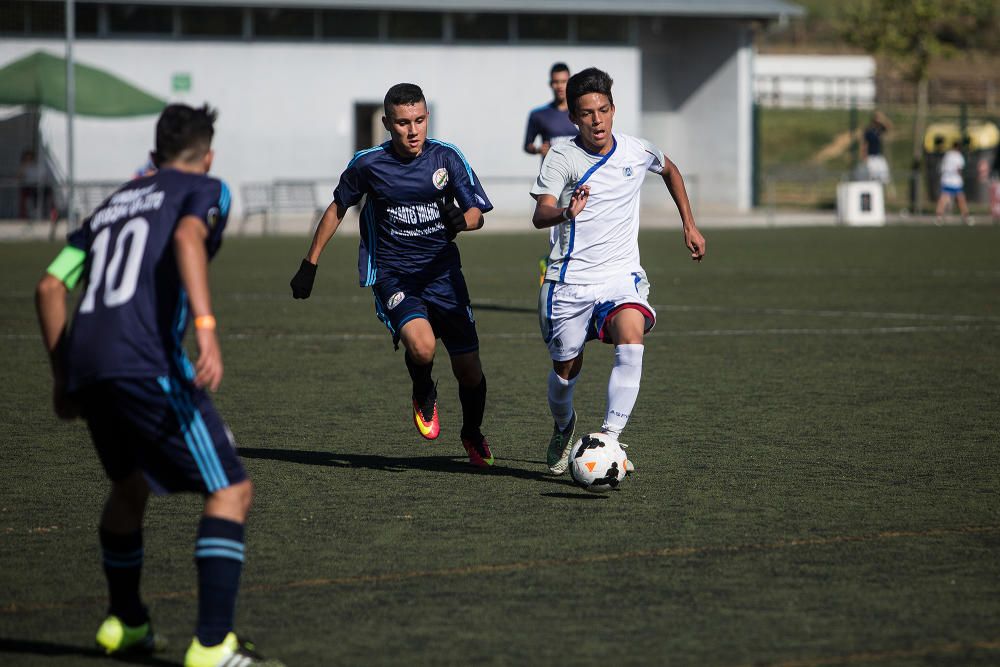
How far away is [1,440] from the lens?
28.2 ft

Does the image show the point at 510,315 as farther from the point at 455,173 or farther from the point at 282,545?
the point at 282,545

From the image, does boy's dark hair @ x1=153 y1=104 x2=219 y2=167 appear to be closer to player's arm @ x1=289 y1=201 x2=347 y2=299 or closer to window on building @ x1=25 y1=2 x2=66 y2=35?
player's arm @ x1=289 y1=201 x2=347 y2=299

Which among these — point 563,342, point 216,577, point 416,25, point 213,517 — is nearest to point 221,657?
point 216,577

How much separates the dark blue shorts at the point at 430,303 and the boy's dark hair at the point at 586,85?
1183mm

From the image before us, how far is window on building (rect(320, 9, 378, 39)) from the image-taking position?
36.3m

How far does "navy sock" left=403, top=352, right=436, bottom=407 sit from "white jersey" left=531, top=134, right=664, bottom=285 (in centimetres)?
96

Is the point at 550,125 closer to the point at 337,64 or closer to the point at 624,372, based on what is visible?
the point at 624,372

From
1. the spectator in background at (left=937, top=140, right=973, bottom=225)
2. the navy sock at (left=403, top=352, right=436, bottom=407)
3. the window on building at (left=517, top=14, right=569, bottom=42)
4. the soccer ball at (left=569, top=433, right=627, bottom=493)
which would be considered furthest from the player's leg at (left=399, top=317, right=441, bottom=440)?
the window on building at (left=517, top=14, right=569, bottom=42)

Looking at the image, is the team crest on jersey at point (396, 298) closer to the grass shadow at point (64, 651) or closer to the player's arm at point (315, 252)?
the player's arm at point (315, 252)

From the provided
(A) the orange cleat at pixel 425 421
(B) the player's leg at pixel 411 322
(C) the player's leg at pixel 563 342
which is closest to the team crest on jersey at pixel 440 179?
(B) the player's leg at pixel 411 322

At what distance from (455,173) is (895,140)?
1760 inches

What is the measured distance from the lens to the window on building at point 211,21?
116 ft

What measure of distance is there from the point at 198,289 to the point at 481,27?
3392 cm

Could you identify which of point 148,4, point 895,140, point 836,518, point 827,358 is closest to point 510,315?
point 827,358
